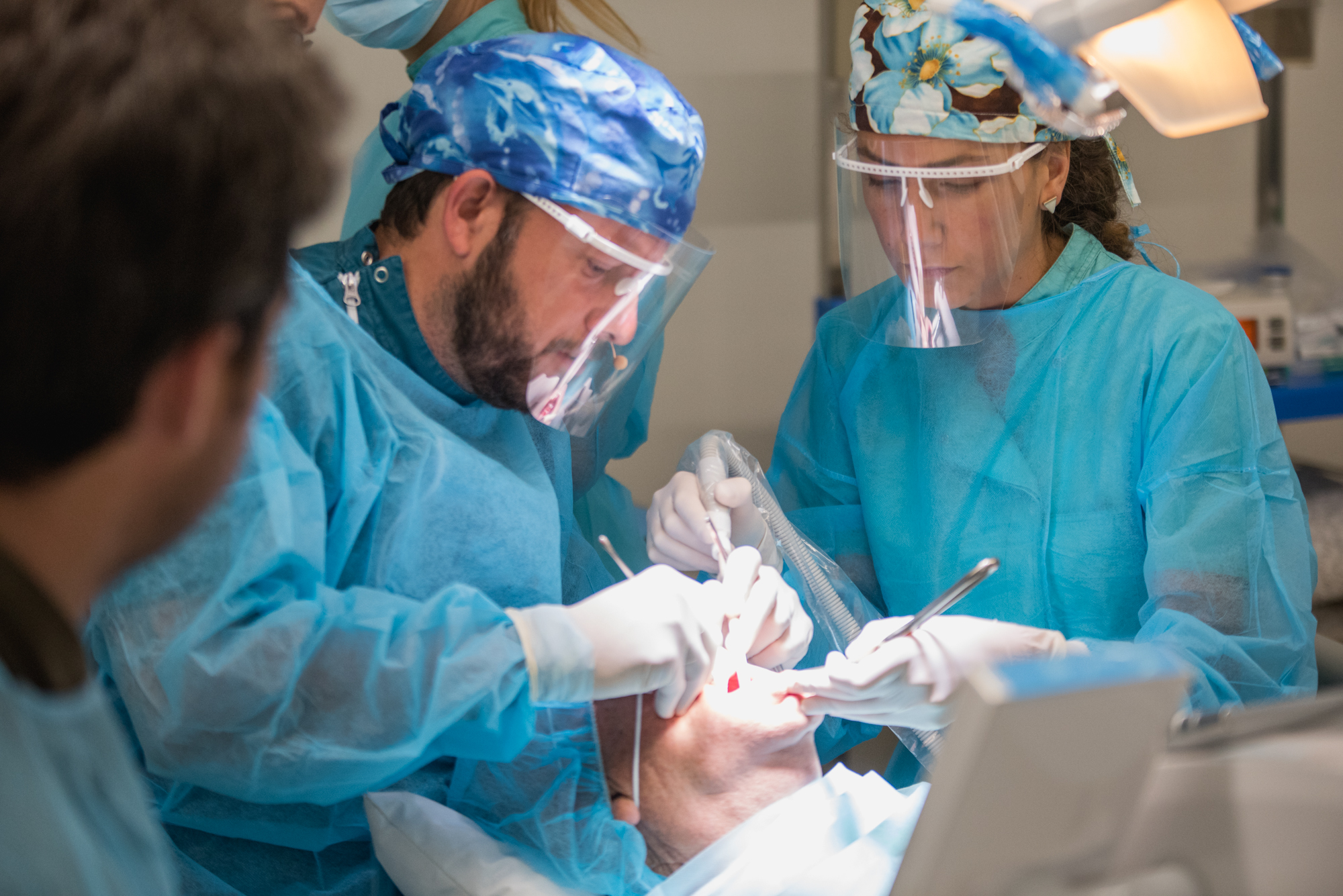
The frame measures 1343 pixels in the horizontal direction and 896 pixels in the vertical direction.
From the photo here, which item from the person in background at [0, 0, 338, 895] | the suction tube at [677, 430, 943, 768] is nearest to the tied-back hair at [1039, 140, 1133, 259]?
the suction tube at [677, 430, 943, 768]

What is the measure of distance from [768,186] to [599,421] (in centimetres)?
126

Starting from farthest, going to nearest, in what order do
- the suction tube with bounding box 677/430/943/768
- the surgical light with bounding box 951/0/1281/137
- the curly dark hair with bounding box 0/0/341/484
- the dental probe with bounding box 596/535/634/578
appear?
the suction tube with bounding box 677/430/943/768 → the dental probe with bounding box 596/535/634/578 → the surgical light with bounding box 951/0/1281/137 → the curly dark hair with bounding box 0/0/341/484

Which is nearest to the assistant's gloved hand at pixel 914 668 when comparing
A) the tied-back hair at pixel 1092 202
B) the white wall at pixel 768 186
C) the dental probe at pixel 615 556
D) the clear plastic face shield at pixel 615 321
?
the dental probe at pixel 615 556

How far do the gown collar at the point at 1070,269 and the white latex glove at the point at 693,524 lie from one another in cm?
52

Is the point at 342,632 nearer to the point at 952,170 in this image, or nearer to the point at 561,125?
the point at 561,125

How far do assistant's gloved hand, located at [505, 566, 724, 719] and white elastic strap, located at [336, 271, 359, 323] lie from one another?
444mm

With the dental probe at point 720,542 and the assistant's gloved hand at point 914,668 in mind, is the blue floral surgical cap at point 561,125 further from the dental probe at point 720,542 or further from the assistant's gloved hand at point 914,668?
the assistant's gloved hand at point 914,668

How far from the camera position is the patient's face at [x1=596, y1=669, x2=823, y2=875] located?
1.27 m

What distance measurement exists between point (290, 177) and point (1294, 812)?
2.67 feet

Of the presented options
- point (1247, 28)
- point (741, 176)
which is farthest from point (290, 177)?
point (741, 176)

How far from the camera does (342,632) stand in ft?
3.33

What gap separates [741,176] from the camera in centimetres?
270

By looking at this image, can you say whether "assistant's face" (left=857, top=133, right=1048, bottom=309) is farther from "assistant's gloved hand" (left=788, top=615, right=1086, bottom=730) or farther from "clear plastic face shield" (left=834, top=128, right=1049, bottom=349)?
"assistant's gloved hand" (left=788, top=615, right=1086, bottom=730)

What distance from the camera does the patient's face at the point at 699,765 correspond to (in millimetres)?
1271
